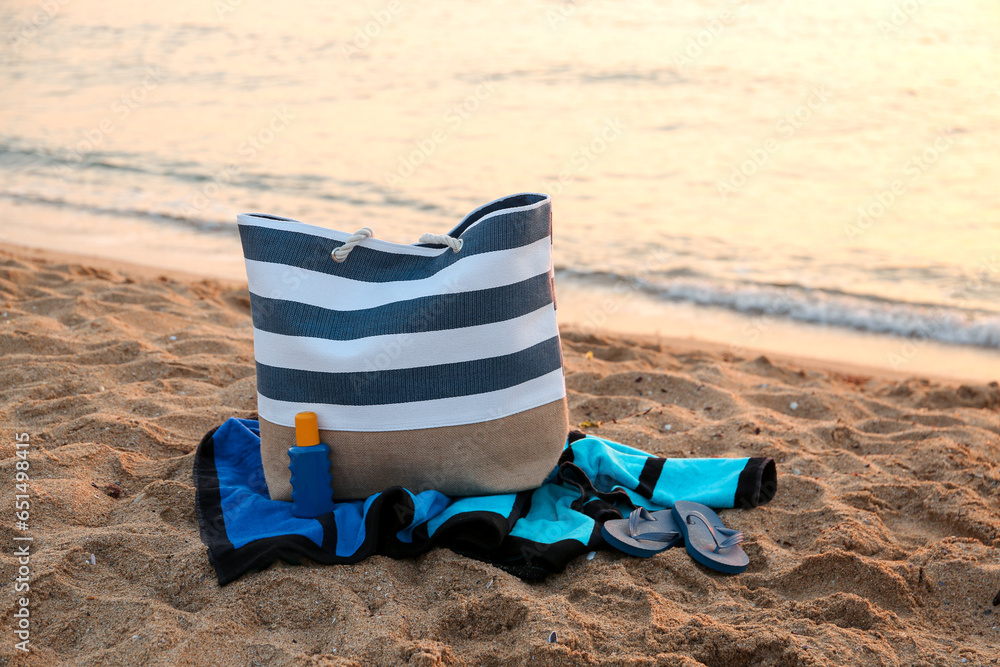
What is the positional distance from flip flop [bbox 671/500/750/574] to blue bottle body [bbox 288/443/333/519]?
1182mm

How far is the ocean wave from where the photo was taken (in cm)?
543

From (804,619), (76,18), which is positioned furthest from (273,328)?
(76,18)

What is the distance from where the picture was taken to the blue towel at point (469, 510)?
2.43 m

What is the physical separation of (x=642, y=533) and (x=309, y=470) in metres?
1.10

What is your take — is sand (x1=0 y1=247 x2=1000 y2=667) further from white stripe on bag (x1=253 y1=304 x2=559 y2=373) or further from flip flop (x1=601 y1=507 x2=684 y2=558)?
white stripe on bag (x1=253 y1=304 x2=559 y2=373)

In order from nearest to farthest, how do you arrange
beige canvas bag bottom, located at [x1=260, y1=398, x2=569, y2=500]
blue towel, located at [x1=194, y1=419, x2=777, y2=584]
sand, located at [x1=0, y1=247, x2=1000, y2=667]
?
sand, located at [x1=0, y1=247, x2=1000, y2=667], blue towel, located at [x1=194, y1=419, x2=777, y2=584], beige canvas bag bottom, located at [x1=260, y1=398, x2=569, y2=500]

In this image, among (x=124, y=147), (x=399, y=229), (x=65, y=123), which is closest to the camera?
(x=399, y=229)

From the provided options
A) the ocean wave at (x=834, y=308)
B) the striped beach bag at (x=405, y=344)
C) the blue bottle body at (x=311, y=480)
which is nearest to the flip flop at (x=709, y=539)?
the striped beach bag at (x=405, y=344)

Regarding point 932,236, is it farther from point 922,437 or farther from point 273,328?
point 273,328

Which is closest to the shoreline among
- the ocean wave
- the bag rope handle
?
the ocean wave

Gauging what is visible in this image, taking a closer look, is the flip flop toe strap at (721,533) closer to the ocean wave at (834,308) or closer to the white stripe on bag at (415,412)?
the white stripe on bag at (415,412)

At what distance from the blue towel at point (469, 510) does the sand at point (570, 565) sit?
0.19 feet

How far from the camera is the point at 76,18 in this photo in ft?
65.0

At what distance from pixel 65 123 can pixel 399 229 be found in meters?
6.65
